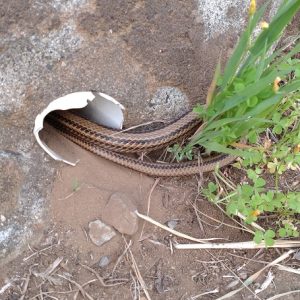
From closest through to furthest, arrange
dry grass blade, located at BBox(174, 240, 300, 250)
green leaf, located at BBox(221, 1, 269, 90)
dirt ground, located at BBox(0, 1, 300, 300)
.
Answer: green leaf, located at BBox(221, 1, 269, 90) < dirt ground, located at BBox(0, 1, 300, 300) < dry grass blade, located at BBox(174, 240, 300, 250)

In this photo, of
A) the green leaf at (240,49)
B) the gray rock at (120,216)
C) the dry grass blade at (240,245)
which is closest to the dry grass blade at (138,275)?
the gray rock at (120,216)

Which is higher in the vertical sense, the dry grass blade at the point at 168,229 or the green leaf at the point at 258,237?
the green leaf at the point at 258,237

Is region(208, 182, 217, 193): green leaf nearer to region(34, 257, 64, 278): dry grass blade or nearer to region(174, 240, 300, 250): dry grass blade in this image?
region(174, 240, 300, 250): dry grass blade

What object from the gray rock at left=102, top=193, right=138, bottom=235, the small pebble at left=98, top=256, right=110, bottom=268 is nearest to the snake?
the gray rock at left=102, top=193, right=138, bottom=235

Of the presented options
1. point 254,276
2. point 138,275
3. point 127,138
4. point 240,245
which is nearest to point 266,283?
point 254,276

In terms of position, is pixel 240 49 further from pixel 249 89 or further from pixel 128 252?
A: pixel 128 252

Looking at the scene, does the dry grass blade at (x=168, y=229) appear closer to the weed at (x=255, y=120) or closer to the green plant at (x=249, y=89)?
the weed at (x=255, y=120)
